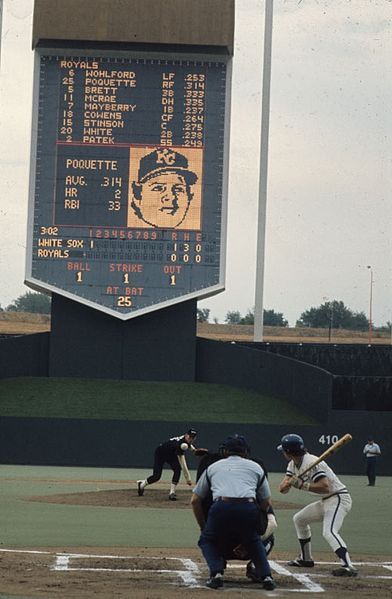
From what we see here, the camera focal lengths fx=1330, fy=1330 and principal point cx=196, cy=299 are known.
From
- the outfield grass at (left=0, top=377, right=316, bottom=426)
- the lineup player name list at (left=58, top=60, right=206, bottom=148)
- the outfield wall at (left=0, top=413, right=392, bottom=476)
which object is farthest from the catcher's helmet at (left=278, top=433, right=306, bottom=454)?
the lineup player name list at (left=58, top=60, right=206, bottom=148)

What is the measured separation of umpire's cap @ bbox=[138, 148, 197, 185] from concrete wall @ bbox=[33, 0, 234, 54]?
3809 millimetres

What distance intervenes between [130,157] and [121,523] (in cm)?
2465

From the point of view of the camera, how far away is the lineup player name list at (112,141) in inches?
1715

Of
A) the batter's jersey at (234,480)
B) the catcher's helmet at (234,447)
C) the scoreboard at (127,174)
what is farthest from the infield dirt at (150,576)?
the scoreboard at (127,174)

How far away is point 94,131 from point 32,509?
23.0m

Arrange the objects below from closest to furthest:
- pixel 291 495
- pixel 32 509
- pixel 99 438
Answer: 1. pixel 32 509
2. pixel 291 495
3. pixel 99 438

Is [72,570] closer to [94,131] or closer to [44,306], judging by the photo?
[94,131]

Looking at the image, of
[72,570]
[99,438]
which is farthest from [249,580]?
[99,438]

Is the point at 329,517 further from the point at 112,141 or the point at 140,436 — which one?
the point at 112,141

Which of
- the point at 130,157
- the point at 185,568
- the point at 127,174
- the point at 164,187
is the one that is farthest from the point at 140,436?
the point at 185,568

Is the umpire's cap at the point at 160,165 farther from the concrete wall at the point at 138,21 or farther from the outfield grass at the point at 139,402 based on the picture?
the outfield grass at the point at 139,402

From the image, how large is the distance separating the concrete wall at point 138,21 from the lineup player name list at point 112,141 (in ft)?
3.57

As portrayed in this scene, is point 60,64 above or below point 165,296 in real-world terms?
above

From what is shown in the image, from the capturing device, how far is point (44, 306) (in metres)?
157
